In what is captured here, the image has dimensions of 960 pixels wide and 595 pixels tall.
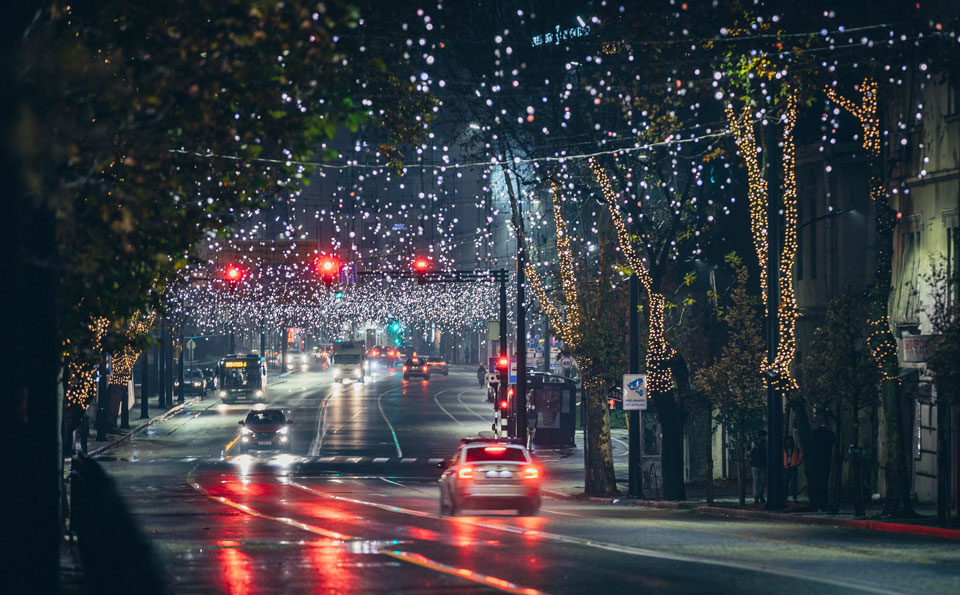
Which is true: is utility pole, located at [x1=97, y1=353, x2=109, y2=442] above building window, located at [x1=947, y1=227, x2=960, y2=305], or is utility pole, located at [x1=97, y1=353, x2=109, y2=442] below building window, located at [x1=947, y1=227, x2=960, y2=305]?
below

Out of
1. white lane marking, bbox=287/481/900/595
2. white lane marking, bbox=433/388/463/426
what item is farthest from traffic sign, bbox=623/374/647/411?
white lane marking, bbox=433/388/463/426

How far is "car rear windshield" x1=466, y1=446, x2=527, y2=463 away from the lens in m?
24.8

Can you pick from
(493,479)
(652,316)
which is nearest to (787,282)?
(652,316)

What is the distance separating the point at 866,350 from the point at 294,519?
11.3 meters

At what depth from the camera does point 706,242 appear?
36.8 m

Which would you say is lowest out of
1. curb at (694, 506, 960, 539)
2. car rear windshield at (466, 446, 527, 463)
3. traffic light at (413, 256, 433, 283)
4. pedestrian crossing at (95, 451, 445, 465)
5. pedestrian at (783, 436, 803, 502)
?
pedestrian crossing at (95, 451, 445, 465)

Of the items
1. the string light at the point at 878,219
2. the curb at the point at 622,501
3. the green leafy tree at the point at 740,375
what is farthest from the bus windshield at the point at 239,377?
the string light at the point at 878,219

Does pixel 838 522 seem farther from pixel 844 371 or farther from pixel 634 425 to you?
pixel 634 425

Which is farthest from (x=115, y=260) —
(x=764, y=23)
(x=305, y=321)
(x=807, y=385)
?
(x=305, y=321)

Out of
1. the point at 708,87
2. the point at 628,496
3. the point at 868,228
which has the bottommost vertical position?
the point at 628,496

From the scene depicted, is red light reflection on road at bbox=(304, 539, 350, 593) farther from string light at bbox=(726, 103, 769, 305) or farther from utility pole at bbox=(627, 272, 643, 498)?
utility pole at bbox=(627, 272, 643, 498)

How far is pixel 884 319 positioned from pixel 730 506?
6.94 meters

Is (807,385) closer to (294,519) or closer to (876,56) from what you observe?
(876,56)

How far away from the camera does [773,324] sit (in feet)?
89.6
